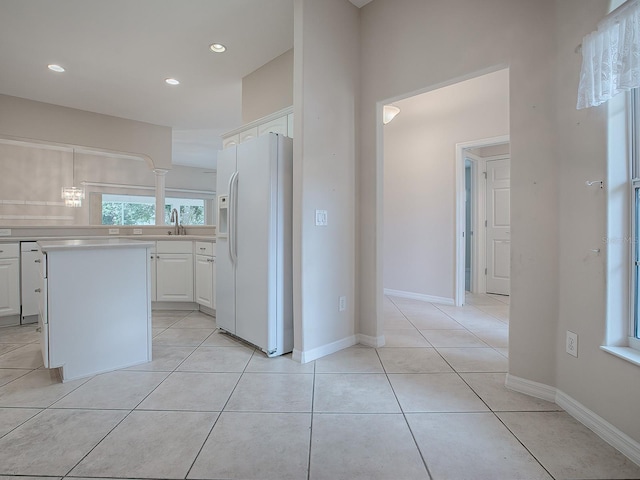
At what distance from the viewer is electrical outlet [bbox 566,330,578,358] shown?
170 cm

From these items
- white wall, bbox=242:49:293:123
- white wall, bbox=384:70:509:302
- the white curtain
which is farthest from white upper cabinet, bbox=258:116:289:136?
the white curtain

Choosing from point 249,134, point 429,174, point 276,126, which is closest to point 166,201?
point 249,134

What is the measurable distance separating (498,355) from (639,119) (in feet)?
5.82

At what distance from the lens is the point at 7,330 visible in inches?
129

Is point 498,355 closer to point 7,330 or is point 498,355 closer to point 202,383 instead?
point 202,383

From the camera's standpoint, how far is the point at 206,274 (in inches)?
145

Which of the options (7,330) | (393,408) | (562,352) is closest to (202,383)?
(393,408)

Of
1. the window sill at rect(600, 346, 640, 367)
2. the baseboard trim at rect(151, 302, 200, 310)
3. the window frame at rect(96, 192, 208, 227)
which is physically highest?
the window frame at rect(96, 192, 208, 227)

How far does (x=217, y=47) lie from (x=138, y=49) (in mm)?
806

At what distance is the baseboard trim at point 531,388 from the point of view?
6.09ft

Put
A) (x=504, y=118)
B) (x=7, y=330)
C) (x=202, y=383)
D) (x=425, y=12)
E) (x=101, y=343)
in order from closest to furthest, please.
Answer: (x=202, y=383) → (x=101, y=343) → (x=425, y=12) → (x=7, y=330) → (x=504, y=118)

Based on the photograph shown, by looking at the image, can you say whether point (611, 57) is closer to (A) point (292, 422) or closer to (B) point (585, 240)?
(B) point (585, 240)

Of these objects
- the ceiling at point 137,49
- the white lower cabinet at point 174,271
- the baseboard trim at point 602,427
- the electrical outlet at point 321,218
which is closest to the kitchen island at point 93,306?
the electrical outlet at point 321,218

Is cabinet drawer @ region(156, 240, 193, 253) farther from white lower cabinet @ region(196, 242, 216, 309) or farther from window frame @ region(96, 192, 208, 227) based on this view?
window frame @ region(96, 192, 208, 227)
